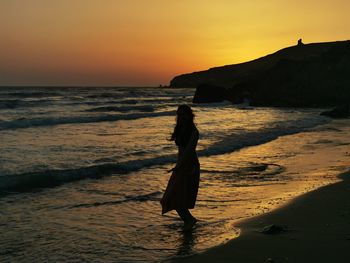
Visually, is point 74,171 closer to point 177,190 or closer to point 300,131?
point 177,190

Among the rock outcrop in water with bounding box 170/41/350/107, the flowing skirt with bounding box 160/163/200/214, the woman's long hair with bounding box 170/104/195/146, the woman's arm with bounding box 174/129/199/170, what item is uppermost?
the rock outcrop in water with bounding box 170/41/350/107

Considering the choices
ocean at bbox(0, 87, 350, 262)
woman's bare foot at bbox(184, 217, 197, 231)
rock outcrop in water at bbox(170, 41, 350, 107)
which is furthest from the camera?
rock outcrop in water at bbox(170, 41, 350, 107)

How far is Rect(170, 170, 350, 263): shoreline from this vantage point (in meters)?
Result: 5.14

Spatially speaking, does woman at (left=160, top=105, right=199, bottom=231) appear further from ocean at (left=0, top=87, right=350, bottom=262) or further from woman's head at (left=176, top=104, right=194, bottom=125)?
ocean at (left=0, top=87, right=350, bottom=262)

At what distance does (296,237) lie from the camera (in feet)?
19.1

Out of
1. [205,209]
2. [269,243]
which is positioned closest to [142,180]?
[205,209]

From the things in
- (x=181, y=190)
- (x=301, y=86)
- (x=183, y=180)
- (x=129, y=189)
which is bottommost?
(x=129, y=189)

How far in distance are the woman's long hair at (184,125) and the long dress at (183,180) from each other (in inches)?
2.6

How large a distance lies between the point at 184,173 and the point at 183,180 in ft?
0.31

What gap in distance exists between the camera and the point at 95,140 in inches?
695

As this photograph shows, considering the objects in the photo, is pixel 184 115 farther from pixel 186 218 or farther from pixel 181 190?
pixel 186 218

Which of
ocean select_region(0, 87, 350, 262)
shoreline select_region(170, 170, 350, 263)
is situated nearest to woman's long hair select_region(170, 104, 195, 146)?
ocean select_region(0, 87, 350, 262)

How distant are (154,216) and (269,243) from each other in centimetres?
220

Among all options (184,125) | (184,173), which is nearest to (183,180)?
(184,173)
